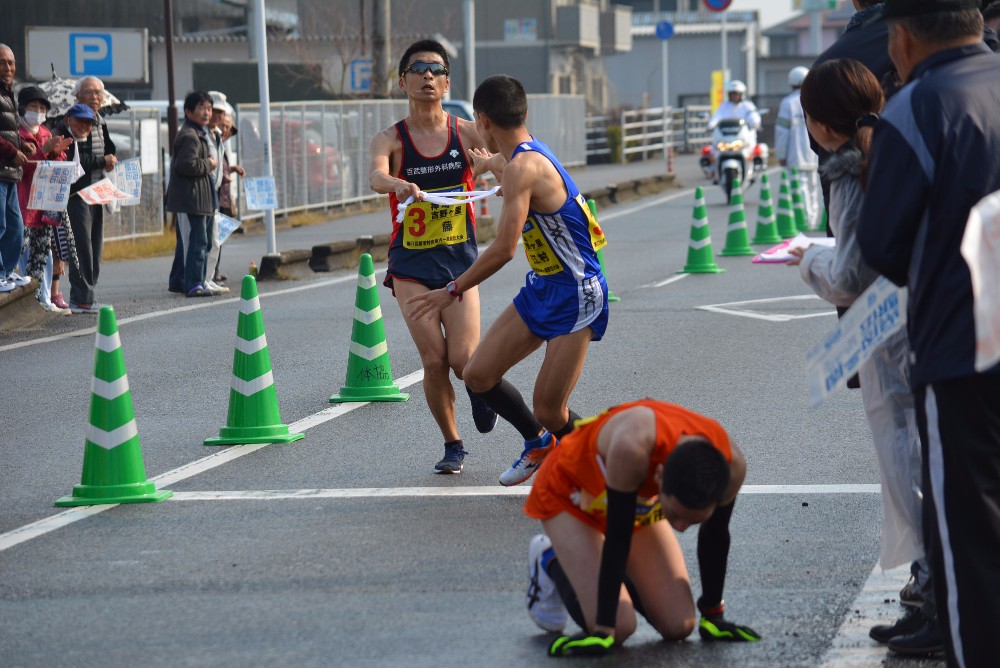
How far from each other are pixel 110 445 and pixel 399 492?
1.32m

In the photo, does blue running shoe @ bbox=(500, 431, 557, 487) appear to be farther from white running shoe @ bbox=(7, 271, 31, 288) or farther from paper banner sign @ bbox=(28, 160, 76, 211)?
white running shoe @ bbox=(7, 271, 31, 288)

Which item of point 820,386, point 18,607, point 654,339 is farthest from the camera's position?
point 654,339

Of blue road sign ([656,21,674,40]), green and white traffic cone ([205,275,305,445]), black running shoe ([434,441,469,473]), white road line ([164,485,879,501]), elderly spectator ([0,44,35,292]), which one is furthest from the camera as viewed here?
blue road sign ([656,21,674,40])

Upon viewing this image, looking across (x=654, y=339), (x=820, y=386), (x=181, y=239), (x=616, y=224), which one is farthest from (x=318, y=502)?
(x=616, y=224)

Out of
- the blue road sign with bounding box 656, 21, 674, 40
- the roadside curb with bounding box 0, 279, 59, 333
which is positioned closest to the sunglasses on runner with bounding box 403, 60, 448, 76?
the roadside curb with bounding box 0, 279, 59, 333

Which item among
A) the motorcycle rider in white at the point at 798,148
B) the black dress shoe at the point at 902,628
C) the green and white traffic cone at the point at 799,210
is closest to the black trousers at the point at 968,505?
the black dress shoe at the point at 902,628

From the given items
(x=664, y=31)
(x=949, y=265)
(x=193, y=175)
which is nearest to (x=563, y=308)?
(x=949, y=265)

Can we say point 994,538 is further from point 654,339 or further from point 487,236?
point 487,236

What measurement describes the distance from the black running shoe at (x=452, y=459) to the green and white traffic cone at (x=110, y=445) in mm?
1302

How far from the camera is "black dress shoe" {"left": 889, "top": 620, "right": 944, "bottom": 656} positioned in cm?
486

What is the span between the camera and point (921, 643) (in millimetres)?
4867

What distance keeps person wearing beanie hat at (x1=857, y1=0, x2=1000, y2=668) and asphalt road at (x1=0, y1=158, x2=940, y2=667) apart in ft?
2.81

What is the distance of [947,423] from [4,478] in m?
5.34

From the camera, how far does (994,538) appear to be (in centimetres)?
409
